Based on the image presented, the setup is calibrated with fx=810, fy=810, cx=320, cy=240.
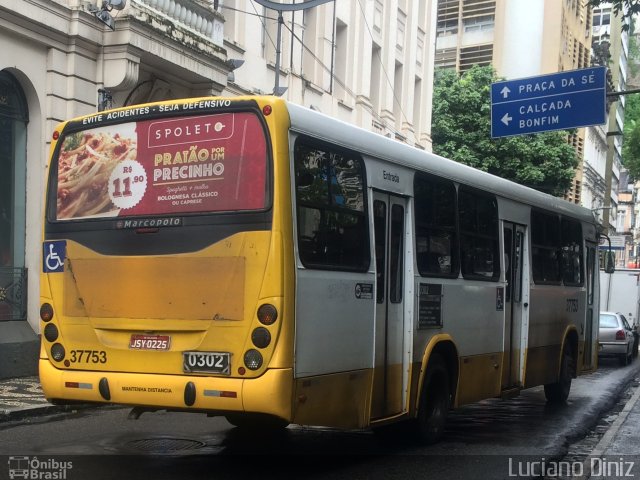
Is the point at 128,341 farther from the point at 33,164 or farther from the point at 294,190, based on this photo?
the point at 33,164

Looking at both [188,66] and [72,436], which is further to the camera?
[188,66]

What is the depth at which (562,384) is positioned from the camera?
40.8 feet

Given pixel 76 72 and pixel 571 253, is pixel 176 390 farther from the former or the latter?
pixel 76 72

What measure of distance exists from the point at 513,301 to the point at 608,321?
42.4 feet

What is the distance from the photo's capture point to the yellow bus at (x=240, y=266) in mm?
6172

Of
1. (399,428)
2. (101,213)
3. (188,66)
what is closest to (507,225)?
(399,428)

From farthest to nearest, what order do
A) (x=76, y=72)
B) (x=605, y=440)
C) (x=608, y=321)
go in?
(x=608, y=321)
(x=76, y=72)
(x=605, y=440)

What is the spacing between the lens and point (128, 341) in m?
6.61

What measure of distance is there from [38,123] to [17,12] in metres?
1.88

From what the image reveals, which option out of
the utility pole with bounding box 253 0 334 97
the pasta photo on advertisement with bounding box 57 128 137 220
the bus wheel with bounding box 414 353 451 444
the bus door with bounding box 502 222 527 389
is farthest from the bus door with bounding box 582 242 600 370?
the pasta photo on advertisement with bounding box 57 128 137 220

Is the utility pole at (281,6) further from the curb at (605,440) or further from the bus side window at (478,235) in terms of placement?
the curb at (605,440)

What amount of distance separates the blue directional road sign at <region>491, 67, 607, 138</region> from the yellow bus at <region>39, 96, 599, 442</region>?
31.3 feet

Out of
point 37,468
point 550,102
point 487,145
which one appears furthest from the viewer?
point 487,145

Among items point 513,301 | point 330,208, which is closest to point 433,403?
point 513,301
